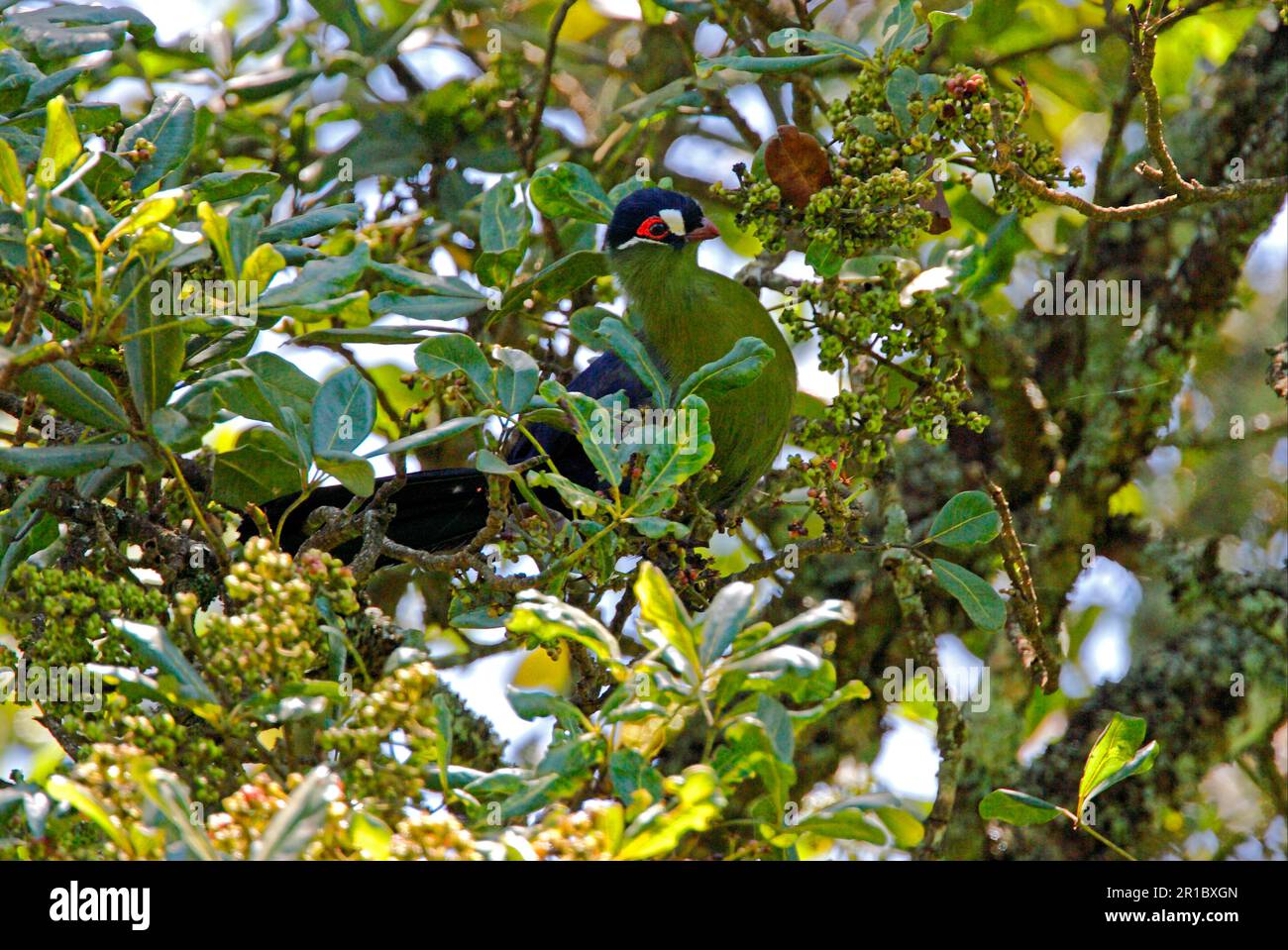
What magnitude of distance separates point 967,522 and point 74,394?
5.85ft

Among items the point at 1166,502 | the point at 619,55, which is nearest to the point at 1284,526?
the point at 1166,502

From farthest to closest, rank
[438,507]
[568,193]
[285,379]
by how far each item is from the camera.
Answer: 1. [438,507]
2. [568,193]
3. [285,379]

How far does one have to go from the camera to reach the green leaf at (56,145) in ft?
6.56

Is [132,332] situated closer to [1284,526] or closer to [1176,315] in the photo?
[1176,315]

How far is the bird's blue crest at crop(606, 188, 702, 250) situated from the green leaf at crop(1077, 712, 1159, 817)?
2159 millimetres

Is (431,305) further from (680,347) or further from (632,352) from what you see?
(680,347)

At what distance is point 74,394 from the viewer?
2049 mm

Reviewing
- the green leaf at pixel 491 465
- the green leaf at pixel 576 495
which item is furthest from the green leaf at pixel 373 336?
the green leaf at pixel 576 495

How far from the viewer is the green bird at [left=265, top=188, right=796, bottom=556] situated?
146 inches

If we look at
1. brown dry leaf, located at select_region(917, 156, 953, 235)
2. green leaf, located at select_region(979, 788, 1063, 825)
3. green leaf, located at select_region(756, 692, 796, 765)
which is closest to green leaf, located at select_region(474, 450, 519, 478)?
green leaf, located at select_region(756, 692, 796, 765)

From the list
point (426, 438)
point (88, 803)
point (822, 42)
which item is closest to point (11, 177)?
point (426, 438)

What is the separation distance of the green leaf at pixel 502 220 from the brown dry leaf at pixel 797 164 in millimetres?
609

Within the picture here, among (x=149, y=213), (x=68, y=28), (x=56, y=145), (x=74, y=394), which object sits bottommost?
(x=74, y=394)

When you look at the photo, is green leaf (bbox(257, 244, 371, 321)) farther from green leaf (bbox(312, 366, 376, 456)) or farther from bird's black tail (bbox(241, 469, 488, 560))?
bird's black tail (bbox(241, 469, 488, 560))
